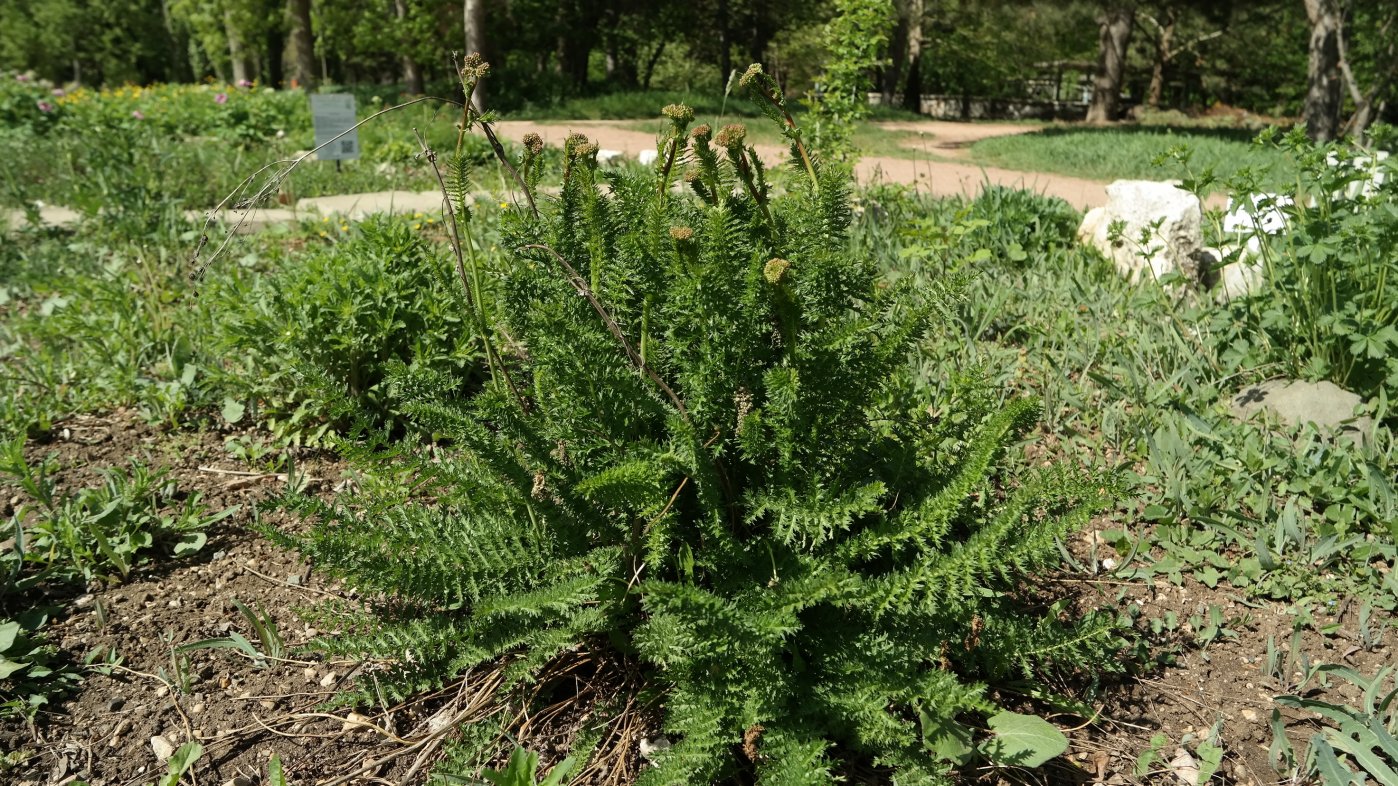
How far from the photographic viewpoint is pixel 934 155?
45.9ft

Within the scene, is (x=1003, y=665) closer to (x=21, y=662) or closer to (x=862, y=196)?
(x=21, y=662)

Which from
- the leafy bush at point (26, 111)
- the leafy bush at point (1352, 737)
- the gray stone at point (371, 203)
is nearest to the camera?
the leafy bush at point (1352, 737)

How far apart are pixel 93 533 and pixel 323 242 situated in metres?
3.02

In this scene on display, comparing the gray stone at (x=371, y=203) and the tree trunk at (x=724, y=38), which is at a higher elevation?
the tree trunk at (x=724, y=38)

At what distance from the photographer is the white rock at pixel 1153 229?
14.6ft

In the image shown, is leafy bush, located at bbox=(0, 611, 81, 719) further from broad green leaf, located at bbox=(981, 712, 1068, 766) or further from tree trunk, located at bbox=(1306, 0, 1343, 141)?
tree trunk, located at bbox=(1306, 0, 1343, 141)

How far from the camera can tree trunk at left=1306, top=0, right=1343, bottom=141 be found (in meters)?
12.9

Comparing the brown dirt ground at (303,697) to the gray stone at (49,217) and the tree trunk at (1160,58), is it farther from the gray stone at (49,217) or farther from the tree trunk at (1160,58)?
the tree trunk at (1160,58)

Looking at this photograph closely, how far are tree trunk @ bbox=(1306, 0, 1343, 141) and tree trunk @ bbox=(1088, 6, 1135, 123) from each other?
6.12 m

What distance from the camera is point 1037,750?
5.53ft

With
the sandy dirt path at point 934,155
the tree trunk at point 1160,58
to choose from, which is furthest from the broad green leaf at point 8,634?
the tree trunk at point 1160,58

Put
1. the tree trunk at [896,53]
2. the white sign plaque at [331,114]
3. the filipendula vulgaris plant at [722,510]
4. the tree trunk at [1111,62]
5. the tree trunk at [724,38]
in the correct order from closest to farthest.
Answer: the filipendula vulgaris plant at [722,510] → the white sign plaque at [331,114] → the tree trunk at [1111,62] → the tree trunk at [896,53] → the tree trunk at [724,38]

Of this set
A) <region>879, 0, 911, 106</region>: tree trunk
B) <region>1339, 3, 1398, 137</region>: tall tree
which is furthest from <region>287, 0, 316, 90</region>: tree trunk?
<region>1339, 3, 1398, 137</region>: tall tree

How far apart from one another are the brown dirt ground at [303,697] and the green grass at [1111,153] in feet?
29.3
